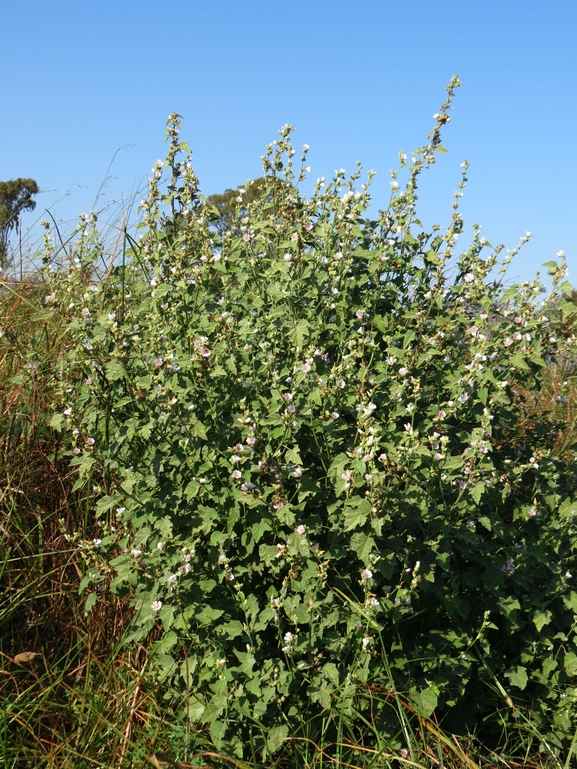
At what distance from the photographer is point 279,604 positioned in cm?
280

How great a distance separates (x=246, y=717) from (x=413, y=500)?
1103 millimetres

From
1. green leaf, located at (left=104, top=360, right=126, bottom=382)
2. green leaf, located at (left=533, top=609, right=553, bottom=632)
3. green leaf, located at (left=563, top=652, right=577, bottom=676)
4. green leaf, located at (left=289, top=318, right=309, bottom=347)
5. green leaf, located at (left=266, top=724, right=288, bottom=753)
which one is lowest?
green leaf, located at (left=266, top=724, right=288, bottom=753)

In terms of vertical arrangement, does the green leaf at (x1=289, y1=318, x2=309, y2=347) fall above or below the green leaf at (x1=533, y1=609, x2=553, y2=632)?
above

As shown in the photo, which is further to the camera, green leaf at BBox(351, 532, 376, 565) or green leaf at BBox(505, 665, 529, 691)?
green leaf at BBox(505, 665, 529, 691)

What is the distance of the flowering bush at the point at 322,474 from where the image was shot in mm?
2896

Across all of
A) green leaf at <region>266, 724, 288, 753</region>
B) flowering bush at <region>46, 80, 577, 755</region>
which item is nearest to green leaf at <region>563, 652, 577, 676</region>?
A: flowering bush at <region>46, 80, 577, 755</region>

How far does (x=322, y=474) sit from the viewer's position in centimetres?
332

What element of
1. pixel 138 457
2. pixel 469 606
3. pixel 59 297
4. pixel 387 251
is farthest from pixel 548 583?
pixel 59 297

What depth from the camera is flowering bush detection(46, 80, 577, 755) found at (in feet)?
9.50

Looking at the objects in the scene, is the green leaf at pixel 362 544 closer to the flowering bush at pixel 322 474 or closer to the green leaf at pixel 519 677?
the flowering bush at pixel 322 474

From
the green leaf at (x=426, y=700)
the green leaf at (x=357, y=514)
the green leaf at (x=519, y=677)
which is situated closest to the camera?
the green leaf at (x=357, y=514)

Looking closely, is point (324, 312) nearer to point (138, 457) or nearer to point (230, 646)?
point (138, 457)


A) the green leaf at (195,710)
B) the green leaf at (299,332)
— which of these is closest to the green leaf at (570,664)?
the green leaf at (195,710)

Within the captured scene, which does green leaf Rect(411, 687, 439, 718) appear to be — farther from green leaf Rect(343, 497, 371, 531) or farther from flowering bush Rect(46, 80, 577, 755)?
green leaf Rect(343, 497, 371, 531)
